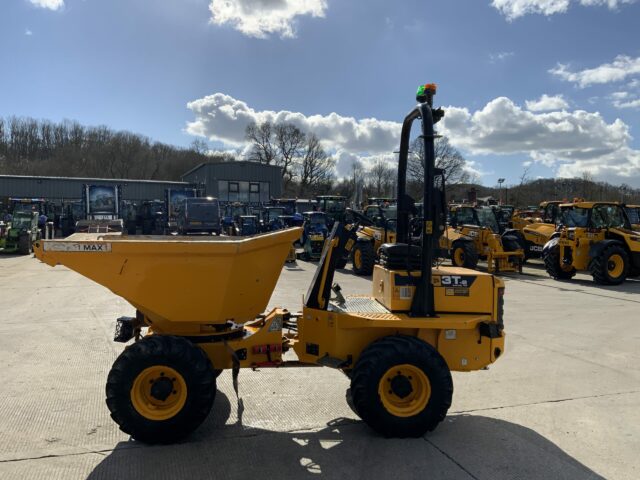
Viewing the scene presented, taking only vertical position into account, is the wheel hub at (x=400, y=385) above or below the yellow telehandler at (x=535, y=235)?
below

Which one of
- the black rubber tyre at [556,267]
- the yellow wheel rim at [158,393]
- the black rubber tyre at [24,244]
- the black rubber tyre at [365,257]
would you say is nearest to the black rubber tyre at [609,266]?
the black rubber tyre at [556,267]

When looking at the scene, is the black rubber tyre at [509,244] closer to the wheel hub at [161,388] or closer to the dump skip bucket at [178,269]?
the dump skip bucket at [178,269]

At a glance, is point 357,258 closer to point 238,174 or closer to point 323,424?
point 323,424

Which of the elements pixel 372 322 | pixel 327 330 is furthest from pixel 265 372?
pixel 372 322

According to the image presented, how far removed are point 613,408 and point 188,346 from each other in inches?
158

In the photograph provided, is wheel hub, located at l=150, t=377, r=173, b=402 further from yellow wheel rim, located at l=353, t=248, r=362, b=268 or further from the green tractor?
the green tractor

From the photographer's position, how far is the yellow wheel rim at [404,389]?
12.7 ft

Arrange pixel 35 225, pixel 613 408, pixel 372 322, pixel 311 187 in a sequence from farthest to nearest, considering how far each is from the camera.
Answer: pixel 311 187, pixel 35 225, pixel 613 408, pixel 372 322

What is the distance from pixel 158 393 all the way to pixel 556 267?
13125 millimetres

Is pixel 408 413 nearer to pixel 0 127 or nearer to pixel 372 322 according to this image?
pixel 372 322

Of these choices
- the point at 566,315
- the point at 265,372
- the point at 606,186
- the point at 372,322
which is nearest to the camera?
the point at 372,322

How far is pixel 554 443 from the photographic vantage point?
3.95m

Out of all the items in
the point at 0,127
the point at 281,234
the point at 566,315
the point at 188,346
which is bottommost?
the point at 566,315

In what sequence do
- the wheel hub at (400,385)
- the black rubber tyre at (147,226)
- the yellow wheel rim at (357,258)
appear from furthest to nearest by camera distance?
the black rubber tyre at (147,226) < the yellow wheel rim at (357,258) < the wheel hub at (400,385)
